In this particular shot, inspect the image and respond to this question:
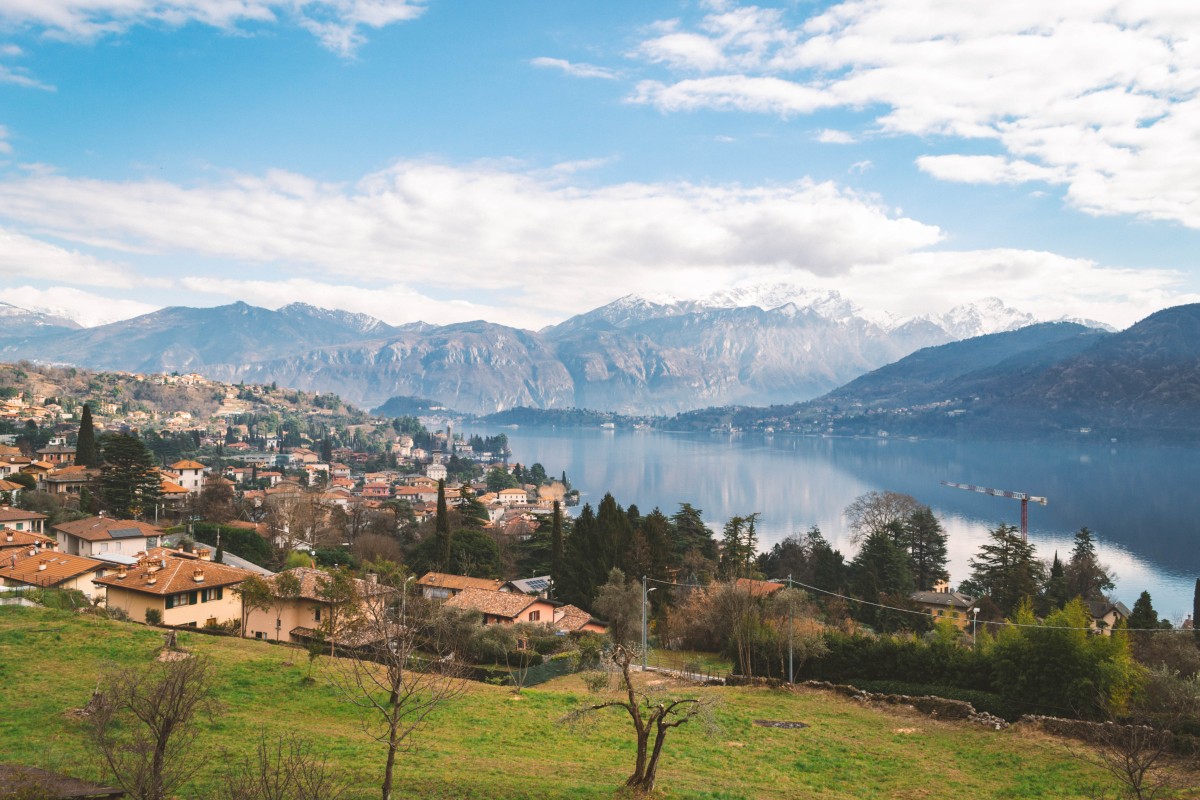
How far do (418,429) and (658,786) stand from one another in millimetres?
176795

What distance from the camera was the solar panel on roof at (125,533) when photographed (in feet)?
112

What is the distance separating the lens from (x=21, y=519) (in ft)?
120

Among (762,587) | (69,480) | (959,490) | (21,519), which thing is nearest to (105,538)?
(21,519)

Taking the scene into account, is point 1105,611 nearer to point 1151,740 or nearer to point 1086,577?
point 1086,577

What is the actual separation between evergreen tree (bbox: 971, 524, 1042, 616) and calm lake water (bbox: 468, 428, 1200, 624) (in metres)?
10.1

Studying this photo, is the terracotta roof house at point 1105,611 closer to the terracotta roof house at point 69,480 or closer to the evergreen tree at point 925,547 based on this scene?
the evergreen tree at point 925,547

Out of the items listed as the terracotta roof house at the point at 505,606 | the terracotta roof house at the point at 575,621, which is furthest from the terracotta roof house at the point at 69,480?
the terracotta roof house at the point at 575,621

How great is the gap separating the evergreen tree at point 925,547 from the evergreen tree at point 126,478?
4729 centimetres

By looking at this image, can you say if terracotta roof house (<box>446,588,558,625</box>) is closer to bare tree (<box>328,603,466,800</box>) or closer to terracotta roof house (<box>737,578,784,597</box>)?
bare tree (<box>328,603,466,800</box>)

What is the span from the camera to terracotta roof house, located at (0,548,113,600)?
967 inches

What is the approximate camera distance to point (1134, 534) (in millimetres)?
71938

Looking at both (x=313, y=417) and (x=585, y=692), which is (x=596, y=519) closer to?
(x=585, y=692)

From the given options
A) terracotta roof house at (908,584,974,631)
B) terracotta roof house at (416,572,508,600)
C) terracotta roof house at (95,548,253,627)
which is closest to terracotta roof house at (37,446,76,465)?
terracotta roof house at (416,572,508,600)

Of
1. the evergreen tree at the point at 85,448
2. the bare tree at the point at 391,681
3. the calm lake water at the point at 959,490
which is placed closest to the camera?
the bare tree at the point at 391,681
